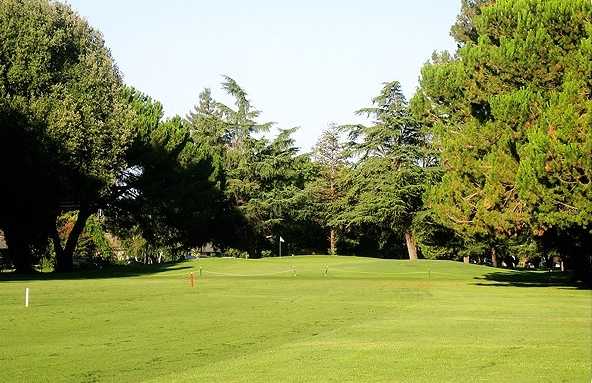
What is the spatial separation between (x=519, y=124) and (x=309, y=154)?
185 ft

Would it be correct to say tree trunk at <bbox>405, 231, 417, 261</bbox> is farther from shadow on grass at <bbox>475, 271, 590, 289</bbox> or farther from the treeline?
shadow on grass at <bbox>475, 271, 590, 289</bbox>

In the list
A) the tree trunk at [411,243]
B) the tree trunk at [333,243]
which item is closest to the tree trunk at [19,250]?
the tree trunk at [411,243]

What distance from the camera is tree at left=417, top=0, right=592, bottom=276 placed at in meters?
31.6

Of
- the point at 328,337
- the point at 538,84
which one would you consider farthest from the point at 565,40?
the point at 328,337

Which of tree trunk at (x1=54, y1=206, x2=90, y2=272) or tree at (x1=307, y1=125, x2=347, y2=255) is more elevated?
tree at (x1=307, y1=125, x2=347, y2=255)

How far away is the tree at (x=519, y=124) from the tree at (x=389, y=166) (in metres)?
31.4

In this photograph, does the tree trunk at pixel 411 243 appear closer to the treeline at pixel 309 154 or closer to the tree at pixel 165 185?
the treeline at pixel 309 154

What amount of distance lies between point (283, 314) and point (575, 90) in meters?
17.6

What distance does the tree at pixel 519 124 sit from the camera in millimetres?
31641

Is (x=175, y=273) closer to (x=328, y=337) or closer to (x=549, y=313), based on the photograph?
Result: (x=549, y=313)

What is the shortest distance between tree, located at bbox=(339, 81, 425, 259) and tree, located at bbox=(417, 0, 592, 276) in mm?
31392

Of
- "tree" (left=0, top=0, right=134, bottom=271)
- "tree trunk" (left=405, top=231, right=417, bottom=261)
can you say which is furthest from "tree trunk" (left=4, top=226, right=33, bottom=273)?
"tree trunk" (left=405, top=231, right=417, bottom=261)

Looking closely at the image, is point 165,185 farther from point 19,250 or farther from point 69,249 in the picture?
point 19,250

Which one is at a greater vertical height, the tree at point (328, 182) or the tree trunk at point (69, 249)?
the tree at point (328, 182)
